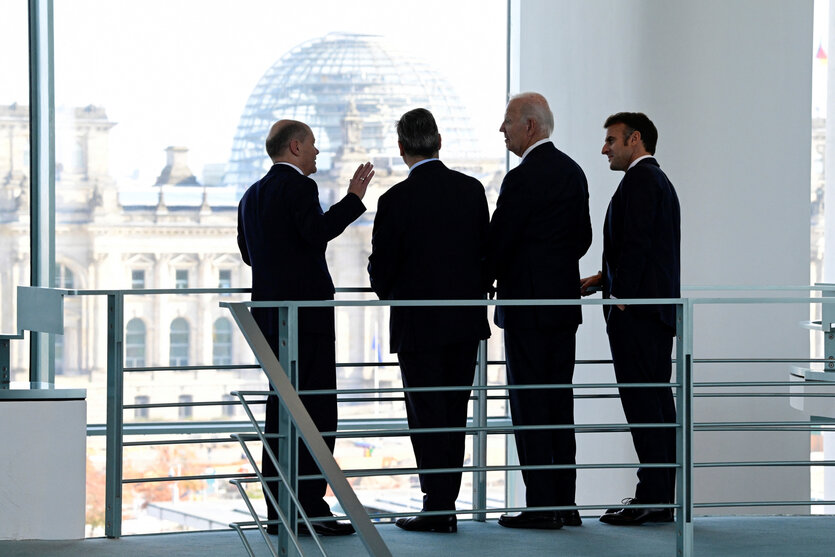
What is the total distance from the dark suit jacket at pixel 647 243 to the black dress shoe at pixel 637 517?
23.2 inches

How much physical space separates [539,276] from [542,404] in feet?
1.28

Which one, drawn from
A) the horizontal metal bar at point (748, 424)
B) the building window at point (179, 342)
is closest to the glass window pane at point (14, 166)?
the building window at point (179, 342)

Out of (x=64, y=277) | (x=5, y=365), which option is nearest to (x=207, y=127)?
(x=64, y=277)

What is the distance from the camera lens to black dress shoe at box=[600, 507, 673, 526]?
11.3 ft

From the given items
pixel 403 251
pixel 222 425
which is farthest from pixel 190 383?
pixel 403 251

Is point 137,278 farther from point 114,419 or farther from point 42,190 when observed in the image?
point 114,419

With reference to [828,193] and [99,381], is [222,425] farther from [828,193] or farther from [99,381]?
[828,193]

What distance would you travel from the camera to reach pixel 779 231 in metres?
5.16

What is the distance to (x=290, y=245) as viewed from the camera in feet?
11.0

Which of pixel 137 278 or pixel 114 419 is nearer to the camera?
pixel 114 419

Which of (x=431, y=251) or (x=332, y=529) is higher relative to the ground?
(x=431, y=251)

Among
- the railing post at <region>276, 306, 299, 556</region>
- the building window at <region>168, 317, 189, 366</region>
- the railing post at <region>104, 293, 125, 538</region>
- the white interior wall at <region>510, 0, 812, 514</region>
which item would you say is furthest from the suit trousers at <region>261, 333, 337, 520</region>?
the building window at <region>168, 317, 189, 366</region>

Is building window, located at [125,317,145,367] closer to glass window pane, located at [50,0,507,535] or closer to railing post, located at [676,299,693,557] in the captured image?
glass window pane, located at [50,0,507,535]

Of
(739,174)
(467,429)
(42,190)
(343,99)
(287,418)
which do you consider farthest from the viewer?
(343,99)
